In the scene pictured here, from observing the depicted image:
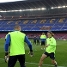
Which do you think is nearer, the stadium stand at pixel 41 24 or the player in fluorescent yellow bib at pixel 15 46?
the player in fluorescent yellow bib at pixel 15 46

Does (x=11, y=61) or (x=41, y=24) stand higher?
(x=41, y=24)

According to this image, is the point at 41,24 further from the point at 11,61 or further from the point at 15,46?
the point at 11,61

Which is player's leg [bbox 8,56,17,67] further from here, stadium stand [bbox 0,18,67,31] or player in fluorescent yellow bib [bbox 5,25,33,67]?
stadium stand [bbox 0,18,67,31]

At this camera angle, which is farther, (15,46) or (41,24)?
(41,24)

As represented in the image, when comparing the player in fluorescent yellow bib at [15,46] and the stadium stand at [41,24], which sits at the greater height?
the stadium stand at [41,24]

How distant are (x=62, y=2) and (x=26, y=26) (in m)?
14.9

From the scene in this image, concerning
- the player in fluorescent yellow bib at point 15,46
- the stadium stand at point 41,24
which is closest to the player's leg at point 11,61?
the player in fluorescent yellow bib at point 15,46

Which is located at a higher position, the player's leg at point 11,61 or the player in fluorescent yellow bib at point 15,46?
the player in fluorescent yellow bib at point 15,46

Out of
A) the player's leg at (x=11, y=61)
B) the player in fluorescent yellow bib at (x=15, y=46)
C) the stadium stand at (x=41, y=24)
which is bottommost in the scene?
the player's leg at (x=11, y=61)

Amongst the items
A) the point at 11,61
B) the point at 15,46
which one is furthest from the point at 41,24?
the point at 11,61

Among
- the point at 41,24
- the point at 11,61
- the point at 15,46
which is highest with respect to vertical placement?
the point at 41,24

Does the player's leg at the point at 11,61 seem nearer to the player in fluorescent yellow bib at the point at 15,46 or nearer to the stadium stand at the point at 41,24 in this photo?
the player in fluorescent yellow bib at the point at 15,46

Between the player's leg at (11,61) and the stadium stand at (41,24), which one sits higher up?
the stadium stand at (41,24)

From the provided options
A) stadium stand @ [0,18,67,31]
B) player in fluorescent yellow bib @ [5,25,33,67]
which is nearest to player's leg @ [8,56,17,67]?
player in fluorescent yellow bib @ [5,25,33,67]
